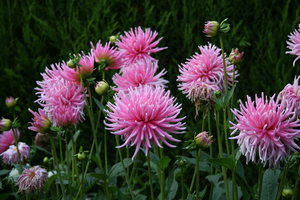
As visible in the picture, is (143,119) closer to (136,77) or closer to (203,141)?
(203,141)

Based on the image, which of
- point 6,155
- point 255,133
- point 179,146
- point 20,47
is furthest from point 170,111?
point 20,47

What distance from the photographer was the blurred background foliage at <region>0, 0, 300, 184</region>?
2.33 meters

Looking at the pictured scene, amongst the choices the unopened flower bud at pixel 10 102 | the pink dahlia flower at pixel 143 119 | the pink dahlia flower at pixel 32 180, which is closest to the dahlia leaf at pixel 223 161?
the pink dahlia flower at pixel 143 119

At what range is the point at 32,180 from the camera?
4.32 feet

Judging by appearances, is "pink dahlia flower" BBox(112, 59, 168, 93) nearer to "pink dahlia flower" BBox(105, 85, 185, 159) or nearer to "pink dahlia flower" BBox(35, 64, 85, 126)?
"pink dahlia flower" BBox(35, 64, 85, 126)

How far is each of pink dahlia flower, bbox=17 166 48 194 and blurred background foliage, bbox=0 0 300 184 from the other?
40.7 inches

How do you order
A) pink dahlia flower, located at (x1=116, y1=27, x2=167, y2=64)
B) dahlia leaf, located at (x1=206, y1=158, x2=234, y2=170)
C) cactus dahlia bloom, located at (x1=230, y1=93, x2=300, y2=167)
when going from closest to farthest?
cactus dahlia bloom, located at (x1=230, y1=93, x2=300, y2=167)
dahlia leaf, located at (x1=206, y1=158, x2=234, y2=170)
pink dahlia flower, located at (x1=116, y1=27, x2=167, y2=64)

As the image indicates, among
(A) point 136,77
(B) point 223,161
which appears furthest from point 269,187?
(A) point 136,77

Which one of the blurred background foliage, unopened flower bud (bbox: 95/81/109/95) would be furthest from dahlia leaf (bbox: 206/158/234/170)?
the blurred background foliage

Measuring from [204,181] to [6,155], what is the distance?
1.47 meters

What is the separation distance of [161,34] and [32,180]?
1.55 meters

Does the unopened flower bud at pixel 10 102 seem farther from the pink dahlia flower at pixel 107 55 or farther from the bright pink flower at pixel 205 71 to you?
the bright pink flower at pixel 205 71

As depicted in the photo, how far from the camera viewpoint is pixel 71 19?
276 centimetres

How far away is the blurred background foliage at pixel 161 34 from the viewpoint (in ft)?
7.64
